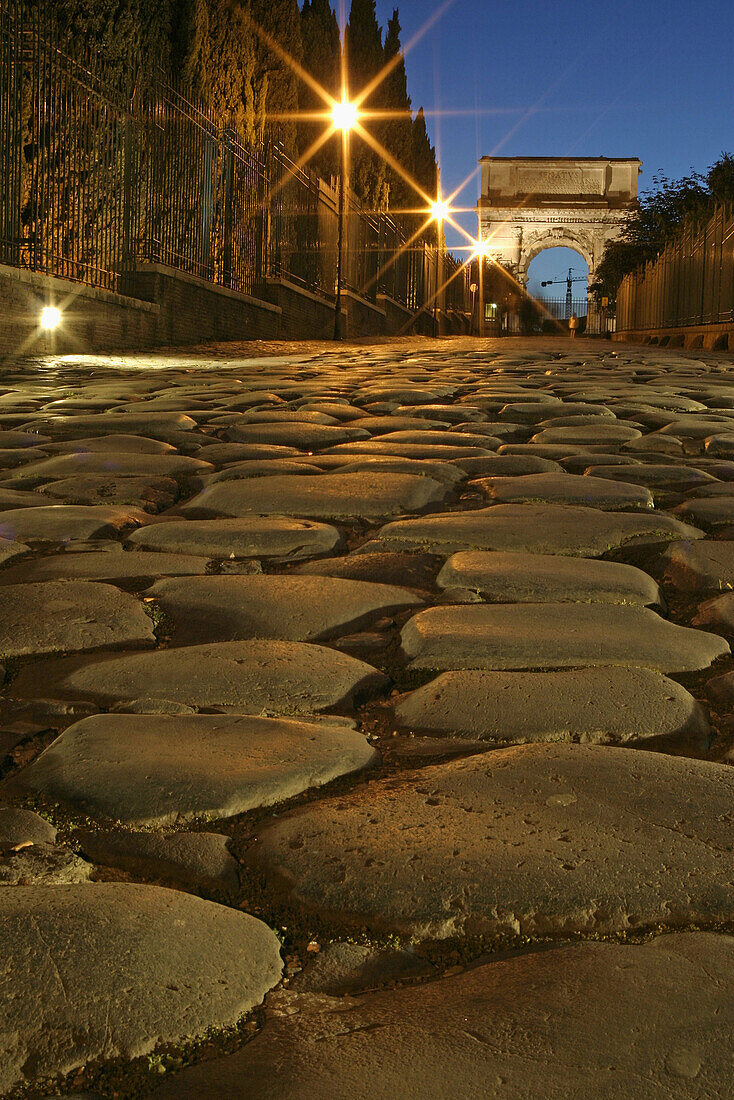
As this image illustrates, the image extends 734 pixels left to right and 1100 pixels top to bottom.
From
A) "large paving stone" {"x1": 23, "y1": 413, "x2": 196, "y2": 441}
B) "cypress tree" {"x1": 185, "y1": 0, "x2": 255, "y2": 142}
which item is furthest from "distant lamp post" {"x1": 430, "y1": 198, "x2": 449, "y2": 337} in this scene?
"large paving stone" {"x1": 23, "y1": 413, "x2": 196, "y2": 441}

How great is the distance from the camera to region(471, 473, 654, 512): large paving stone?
3014 millimetres

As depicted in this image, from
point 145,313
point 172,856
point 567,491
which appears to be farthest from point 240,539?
point 145,313

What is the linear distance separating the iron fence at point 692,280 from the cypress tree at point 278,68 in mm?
7390

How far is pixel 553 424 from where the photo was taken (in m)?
4.93

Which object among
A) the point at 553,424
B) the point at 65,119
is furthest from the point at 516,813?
the point at 65,119

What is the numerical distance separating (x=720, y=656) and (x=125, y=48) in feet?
39.9

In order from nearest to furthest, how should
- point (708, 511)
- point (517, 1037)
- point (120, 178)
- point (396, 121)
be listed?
1. point (517, 1037)
2. point (708, 511)
3. point (120, 178)
4. point (396, 121)

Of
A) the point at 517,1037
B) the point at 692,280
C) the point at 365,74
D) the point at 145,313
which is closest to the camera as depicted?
the point at 517,1037

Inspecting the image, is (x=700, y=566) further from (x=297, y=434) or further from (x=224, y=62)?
(x=224, y=62)

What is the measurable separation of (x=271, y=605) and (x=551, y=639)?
0.55 m

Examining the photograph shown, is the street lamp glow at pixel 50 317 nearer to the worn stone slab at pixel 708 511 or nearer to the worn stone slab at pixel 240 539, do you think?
the worn stone slab at pixel 240 539

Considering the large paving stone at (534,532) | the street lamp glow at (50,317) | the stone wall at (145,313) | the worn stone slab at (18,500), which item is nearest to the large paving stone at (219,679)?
the large paving stone at (534,532)

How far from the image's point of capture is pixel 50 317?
10148mm

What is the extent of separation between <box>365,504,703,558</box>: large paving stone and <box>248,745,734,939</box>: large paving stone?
1168 mm
